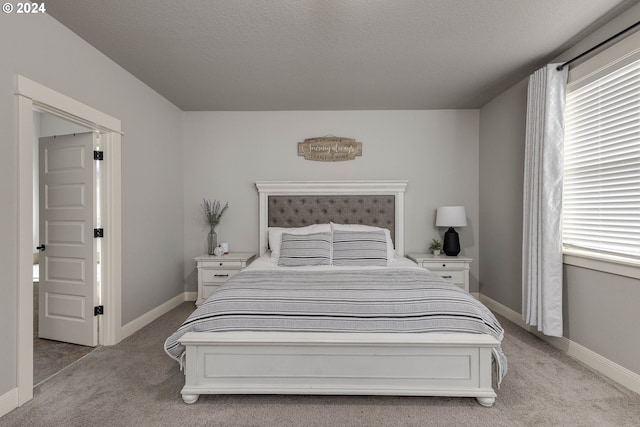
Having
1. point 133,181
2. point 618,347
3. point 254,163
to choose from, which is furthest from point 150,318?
point 618,347

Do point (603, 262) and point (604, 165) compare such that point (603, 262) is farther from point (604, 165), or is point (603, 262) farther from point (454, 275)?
point (454, 275)

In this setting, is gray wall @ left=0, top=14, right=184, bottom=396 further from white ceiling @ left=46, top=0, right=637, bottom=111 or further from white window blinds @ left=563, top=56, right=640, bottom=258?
white window blinds @ left=563, top=56, right=640, bottom=258

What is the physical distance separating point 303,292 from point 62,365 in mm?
2005

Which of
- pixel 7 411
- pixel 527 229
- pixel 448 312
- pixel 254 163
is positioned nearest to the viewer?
pixel 7 411

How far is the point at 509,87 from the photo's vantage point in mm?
3580

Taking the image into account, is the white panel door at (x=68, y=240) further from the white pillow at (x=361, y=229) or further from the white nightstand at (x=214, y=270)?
the white pillow at (x=361, y=229)

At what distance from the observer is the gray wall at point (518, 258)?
226cm

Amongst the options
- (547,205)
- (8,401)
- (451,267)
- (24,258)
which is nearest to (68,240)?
(24,258)

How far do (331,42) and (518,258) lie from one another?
2789mm

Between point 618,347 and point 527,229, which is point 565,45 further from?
point 618,347

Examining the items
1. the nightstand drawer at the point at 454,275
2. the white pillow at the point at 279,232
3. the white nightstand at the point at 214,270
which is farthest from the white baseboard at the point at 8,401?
the nightstand drawer at the point at 454,275

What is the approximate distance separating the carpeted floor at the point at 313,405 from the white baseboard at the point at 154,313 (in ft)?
2.23

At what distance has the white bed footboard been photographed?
2.01 m

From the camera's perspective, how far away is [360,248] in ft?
11.1
